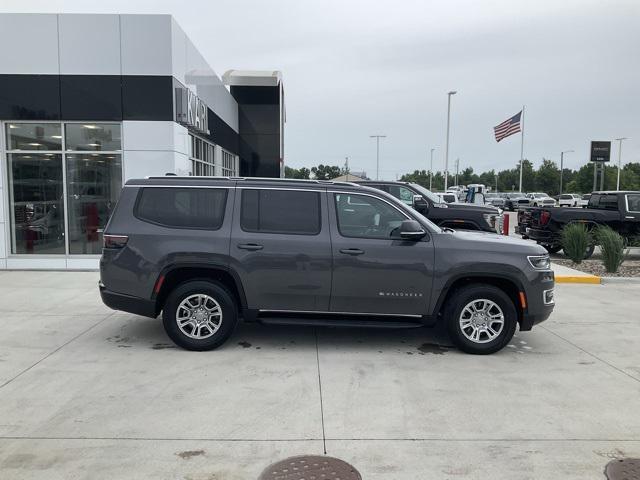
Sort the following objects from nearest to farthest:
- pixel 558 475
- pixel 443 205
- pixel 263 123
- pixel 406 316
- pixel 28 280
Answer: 1. pixel 558 475
2. pixel 406 316
3. pixel 28 280
4. pixel 443 205
5. pixel 263 123

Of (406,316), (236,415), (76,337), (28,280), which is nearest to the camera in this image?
(236,415)

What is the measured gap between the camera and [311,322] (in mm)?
6156

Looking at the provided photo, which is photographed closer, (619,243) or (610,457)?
(610,457)

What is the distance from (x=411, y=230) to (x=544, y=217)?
998 centimetres

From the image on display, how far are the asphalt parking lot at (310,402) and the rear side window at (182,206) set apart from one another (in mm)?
1480

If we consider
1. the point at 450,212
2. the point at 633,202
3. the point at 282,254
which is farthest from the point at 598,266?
the point at 282,254

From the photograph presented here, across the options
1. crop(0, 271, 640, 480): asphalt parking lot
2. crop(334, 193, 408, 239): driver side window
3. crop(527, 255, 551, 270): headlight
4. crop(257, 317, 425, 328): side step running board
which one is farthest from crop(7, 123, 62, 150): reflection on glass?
crop(527, 255, 551, 270): headlight

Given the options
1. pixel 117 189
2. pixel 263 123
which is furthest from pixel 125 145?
pixel 263 123

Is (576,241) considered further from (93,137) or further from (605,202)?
(93,137)

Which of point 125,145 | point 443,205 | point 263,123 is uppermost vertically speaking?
point 263,123

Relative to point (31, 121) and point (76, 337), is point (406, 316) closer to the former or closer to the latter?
point (76, 337)

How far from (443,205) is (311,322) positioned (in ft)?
23.2

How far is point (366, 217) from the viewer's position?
20.5 ft

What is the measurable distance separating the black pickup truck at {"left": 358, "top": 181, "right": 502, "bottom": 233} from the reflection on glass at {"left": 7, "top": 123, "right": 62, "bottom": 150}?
6924mm
